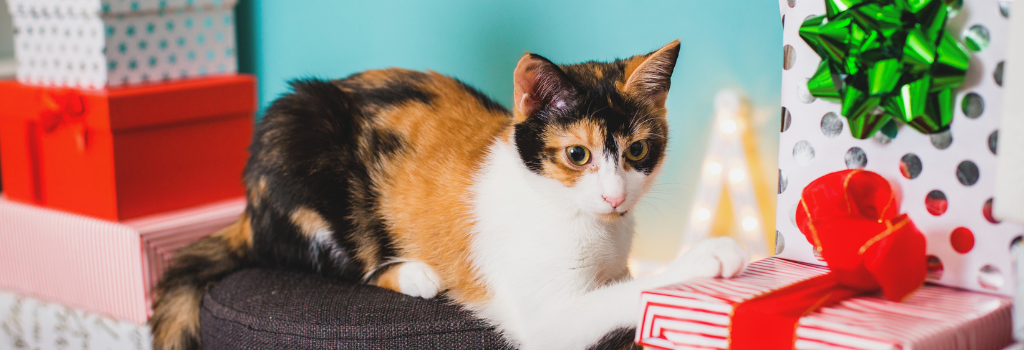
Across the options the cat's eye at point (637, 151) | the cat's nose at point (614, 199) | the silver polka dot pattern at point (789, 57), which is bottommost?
the cat's nose at point (614, 199)

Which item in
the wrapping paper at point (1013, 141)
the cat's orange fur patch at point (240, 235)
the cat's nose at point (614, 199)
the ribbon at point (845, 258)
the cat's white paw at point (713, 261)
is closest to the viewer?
the wrapping paper at point (1013, 141)

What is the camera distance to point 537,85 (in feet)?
3.27

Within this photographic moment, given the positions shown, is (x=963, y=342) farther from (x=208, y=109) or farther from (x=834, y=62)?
(x=208, y=109)

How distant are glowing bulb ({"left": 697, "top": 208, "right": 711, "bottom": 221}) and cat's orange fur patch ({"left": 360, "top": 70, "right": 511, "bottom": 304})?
0.44 m

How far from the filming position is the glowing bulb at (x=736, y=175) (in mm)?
1409

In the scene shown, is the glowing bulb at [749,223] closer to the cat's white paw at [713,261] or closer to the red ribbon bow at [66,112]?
the cat's white paw at [713,261]

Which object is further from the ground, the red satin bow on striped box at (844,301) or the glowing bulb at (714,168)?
the red satin bow on striped box at (844,301)

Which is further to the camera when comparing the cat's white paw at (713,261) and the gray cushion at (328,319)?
the gray cushion at (328,319)

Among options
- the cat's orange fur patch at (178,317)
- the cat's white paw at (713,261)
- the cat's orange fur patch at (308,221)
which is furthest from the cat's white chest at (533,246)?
the cat's orange fur patch at (178,317)

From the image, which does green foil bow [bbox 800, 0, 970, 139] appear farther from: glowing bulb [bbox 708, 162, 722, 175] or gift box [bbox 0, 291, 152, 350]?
gift box [bbox 0, 291, 152, 350]

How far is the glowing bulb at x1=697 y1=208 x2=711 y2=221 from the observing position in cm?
145

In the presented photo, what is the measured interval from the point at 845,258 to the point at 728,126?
2.21ft

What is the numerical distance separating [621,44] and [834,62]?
679 mm

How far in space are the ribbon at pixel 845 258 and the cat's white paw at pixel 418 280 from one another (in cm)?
56
